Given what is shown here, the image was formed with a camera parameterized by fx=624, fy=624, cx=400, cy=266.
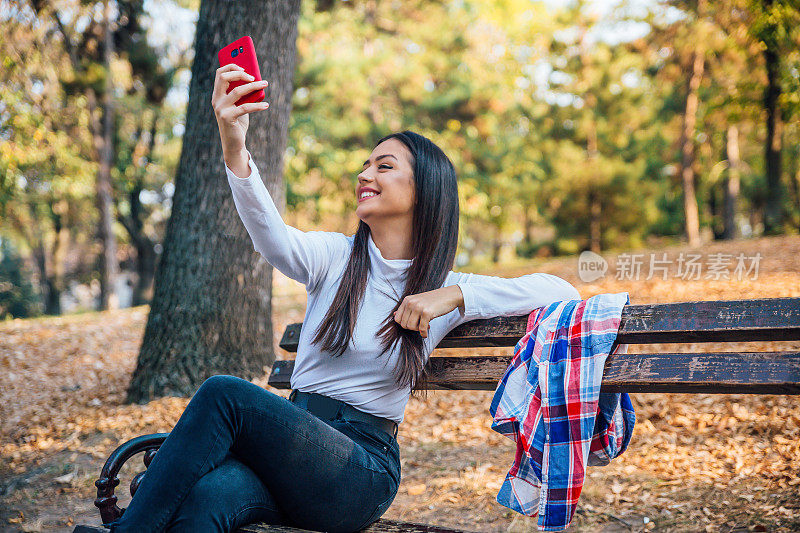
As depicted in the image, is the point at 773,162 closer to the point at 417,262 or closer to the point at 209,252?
the point at 209,252

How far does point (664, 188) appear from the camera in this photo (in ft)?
66.1

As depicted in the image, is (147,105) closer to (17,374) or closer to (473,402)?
(17,374)

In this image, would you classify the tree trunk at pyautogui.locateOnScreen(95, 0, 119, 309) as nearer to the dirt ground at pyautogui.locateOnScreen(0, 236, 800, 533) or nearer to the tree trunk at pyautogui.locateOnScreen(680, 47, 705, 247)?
the dirt ground at pyautogui.locateOnScreen(0, 236, 800, 533)

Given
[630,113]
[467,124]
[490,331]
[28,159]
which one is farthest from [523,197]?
[490,331]

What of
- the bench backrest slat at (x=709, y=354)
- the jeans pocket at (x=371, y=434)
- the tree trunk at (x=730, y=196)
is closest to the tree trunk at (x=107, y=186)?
the jeans pocket at (x=371, y=434)

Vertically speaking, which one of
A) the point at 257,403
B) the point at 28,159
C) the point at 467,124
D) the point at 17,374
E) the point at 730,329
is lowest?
the point at 17,374

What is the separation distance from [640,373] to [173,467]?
4.86 ft

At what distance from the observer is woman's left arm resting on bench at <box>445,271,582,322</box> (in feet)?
7.68

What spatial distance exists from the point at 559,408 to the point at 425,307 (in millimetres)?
564

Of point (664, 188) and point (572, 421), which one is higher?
point (664, 188)

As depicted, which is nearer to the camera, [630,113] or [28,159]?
[28,159]

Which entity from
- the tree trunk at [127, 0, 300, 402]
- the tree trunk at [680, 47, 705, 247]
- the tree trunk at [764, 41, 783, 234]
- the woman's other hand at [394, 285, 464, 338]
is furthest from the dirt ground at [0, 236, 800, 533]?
the tree trunk at [680, 47, 705, 247]

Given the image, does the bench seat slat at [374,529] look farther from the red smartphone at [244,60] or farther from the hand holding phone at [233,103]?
the red smartphone at [244,60]

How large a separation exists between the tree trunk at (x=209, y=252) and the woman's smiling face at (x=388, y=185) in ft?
8.94
